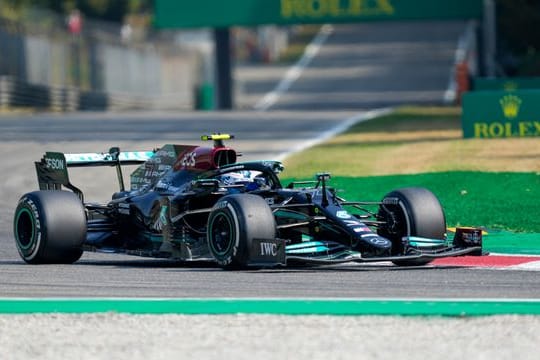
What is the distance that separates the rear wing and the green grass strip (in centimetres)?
471

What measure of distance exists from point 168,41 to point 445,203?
60.4 metres

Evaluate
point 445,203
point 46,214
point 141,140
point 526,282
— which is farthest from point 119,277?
point 141,140

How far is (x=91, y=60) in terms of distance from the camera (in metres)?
59.7

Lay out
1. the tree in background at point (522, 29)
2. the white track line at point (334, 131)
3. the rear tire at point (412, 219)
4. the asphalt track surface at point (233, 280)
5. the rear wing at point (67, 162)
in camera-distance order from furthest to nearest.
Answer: the tree in background at point (522, 29) → the white track line at point (334, 131) → the rear wing at point (67, 162) → the rear tire at point (412, 219) → the asphalt track surface at point (233, 280)

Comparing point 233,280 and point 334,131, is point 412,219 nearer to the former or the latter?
point 233,280

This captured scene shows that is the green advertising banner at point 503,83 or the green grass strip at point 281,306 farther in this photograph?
the green advertising banner at point 503,83

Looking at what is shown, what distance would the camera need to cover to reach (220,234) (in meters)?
13.0

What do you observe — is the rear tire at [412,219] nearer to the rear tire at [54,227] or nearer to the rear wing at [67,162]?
the rear tire at [54,227]

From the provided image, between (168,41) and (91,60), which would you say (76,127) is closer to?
(91,60)

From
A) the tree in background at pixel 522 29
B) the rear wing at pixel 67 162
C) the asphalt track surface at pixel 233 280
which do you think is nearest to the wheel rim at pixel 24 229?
the asphalt track surface at pixel 233 280

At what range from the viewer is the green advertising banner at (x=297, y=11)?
163ft

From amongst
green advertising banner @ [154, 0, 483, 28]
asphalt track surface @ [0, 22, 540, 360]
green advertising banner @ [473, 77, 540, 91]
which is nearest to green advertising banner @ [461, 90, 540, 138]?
green advertising banner @ [473, 77, 540, 91]

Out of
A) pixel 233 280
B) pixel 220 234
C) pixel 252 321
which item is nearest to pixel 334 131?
pixel 220 234

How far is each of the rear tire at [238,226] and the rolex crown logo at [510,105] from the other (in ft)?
58.7
